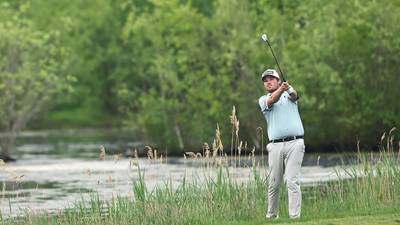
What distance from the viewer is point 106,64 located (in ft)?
327

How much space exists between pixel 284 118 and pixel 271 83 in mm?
577

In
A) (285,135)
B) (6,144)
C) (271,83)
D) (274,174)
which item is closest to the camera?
(285,135)

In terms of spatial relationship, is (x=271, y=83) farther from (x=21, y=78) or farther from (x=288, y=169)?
(x=21, y=78)

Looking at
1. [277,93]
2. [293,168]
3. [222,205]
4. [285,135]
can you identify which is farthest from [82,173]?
[277,93]

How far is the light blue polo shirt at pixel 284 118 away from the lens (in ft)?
54.5

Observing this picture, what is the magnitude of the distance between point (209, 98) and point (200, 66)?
274cm

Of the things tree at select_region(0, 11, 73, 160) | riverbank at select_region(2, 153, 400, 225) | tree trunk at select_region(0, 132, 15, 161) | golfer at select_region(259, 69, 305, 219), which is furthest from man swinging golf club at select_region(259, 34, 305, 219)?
tree at select_region(0, 11, 73, 160)

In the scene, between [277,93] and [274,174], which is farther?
[274,174]

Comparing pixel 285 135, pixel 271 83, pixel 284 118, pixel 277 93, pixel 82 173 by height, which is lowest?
pixel 82 173

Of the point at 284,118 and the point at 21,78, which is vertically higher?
the point at 21,78

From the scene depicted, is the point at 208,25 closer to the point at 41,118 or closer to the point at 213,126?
the point at 213,126

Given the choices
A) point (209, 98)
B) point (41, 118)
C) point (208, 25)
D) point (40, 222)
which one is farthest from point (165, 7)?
point (41, 118)

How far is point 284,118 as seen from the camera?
16.6 m

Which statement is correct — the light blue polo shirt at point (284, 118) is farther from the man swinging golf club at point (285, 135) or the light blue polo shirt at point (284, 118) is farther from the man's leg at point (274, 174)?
the man's leg at point (274, 174)
